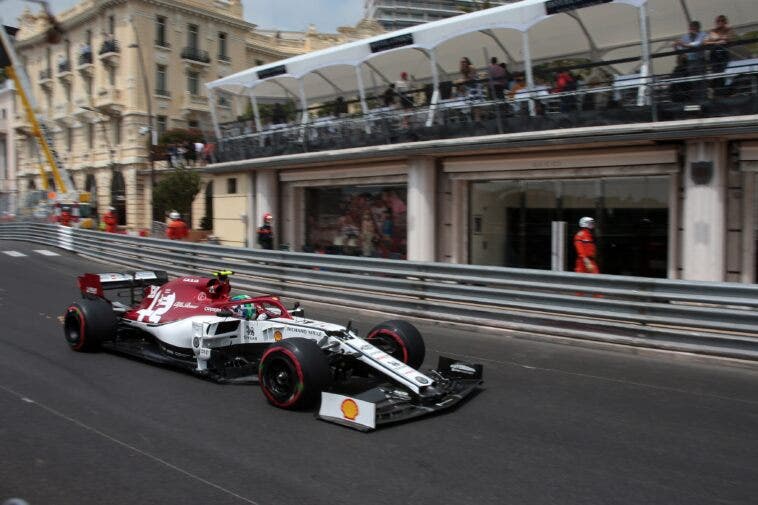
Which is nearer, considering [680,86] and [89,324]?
[89,324]

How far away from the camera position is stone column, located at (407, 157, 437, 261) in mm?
14711

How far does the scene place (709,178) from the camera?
10578 mm

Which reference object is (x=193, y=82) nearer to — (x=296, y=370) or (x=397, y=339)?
(x=397, y=339)

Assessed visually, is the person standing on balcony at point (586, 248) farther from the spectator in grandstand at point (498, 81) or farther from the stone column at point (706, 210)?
the spectator in grandstand at point (498, 81)

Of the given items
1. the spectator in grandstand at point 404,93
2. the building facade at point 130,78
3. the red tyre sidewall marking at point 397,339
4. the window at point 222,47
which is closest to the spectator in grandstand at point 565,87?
the spectator in grandstand at point 404,93

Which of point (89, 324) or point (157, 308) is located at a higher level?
point (157, 308)

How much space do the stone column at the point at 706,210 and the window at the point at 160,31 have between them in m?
39.9

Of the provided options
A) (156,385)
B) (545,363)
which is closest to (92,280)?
(156,385)

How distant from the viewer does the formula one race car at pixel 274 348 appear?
547 centimetres

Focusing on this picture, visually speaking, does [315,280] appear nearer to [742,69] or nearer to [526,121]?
[526,121]

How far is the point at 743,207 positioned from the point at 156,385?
941cm

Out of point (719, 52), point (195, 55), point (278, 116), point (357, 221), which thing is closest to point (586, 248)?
point (719, 52)

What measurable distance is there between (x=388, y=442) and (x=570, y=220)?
922cm

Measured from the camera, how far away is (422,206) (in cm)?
1477
